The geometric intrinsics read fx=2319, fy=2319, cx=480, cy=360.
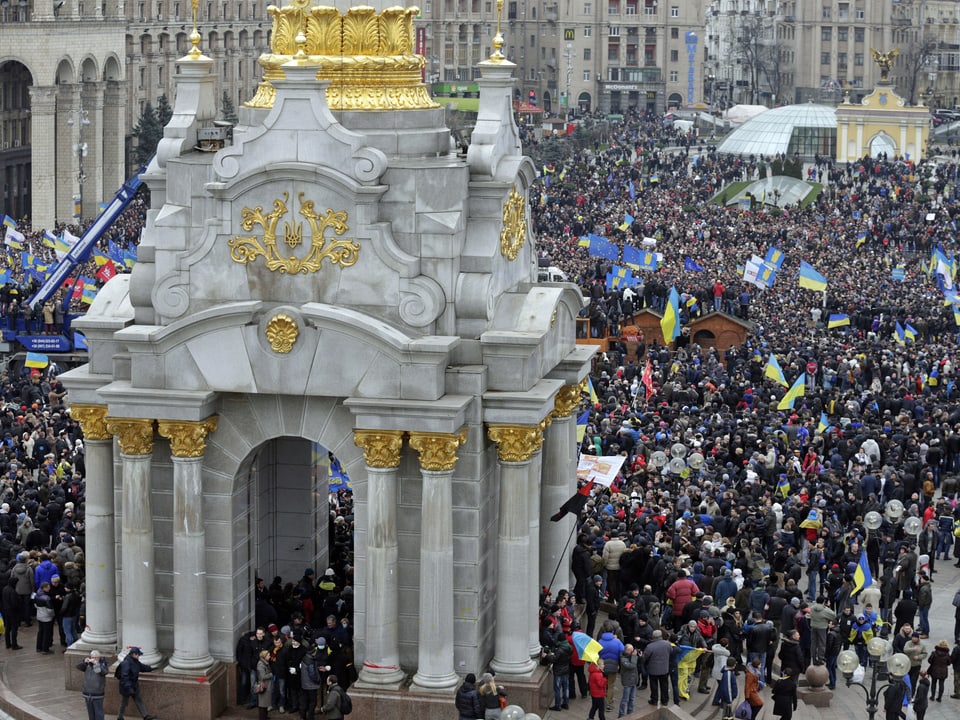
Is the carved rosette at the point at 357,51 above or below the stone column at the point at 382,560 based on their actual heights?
above

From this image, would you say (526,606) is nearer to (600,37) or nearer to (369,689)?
(369,689)

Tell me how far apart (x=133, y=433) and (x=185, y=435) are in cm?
69

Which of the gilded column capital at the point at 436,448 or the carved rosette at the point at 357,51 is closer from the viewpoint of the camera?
the gilded column capital at the point at 436,448

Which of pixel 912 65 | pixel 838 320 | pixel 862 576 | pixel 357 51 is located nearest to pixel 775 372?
pixel 838 320

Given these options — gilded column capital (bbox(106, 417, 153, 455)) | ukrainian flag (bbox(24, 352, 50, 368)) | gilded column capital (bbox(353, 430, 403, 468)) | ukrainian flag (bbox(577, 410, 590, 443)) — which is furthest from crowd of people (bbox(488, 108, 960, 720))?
ukrainian flag (bbox(24, 352, 50, 368))

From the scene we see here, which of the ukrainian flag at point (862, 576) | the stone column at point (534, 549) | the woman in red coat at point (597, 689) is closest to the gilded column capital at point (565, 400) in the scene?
the stone column at point (534, 549)

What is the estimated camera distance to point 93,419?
30.4 metres

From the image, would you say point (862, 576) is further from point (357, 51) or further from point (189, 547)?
point (357, 51)

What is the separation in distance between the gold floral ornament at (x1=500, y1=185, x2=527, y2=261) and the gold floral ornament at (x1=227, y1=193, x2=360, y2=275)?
2.11 m

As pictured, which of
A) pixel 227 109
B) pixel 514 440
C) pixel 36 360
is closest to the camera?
pixel 514 440

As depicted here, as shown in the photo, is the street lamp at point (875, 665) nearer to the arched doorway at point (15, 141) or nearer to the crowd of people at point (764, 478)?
the crowd of people at point (764, 478)

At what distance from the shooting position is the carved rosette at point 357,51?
1185 inches

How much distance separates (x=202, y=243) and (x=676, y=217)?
202 feet

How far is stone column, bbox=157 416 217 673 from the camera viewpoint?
2950 centimetres
